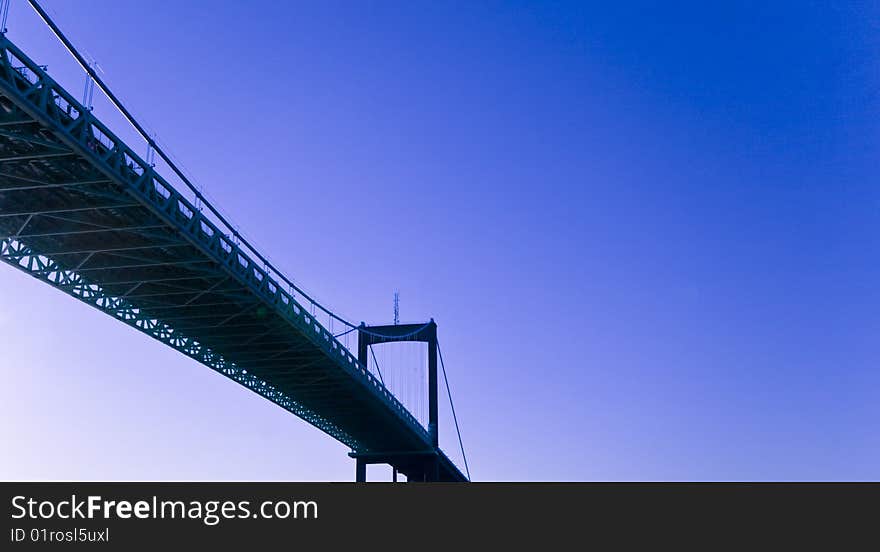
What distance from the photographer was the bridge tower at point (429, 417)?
3329 inches

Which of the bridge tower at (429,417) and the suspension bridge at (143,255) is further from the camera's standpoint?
the bridge tower at (429,417)

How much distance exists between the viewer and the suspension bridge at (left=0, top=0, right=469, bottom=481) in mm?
29234

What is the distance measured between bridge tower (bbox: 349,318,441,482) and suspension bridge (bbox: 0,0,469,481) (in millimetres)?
16172

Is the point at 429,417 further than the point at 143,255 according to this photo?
Yes

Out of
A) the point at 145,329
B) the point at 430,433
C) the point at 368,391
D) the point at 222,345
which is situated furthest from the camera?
the point at 430,433

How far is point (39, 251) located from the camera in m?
38.2

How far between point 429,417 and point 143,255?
53.6 meters

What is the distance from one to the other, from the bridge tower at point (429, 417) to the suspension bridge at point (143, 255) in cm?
1617

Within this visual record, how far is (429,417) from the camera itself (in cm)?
9031

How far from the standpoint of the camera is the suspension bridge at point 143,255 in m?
29.2

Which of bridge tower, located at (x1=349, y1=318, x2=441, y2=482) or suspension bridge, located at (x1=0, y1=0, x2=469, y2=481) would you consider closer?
suspension bridge, located at (x1=0, y1=0, x2=469, y2=481)
